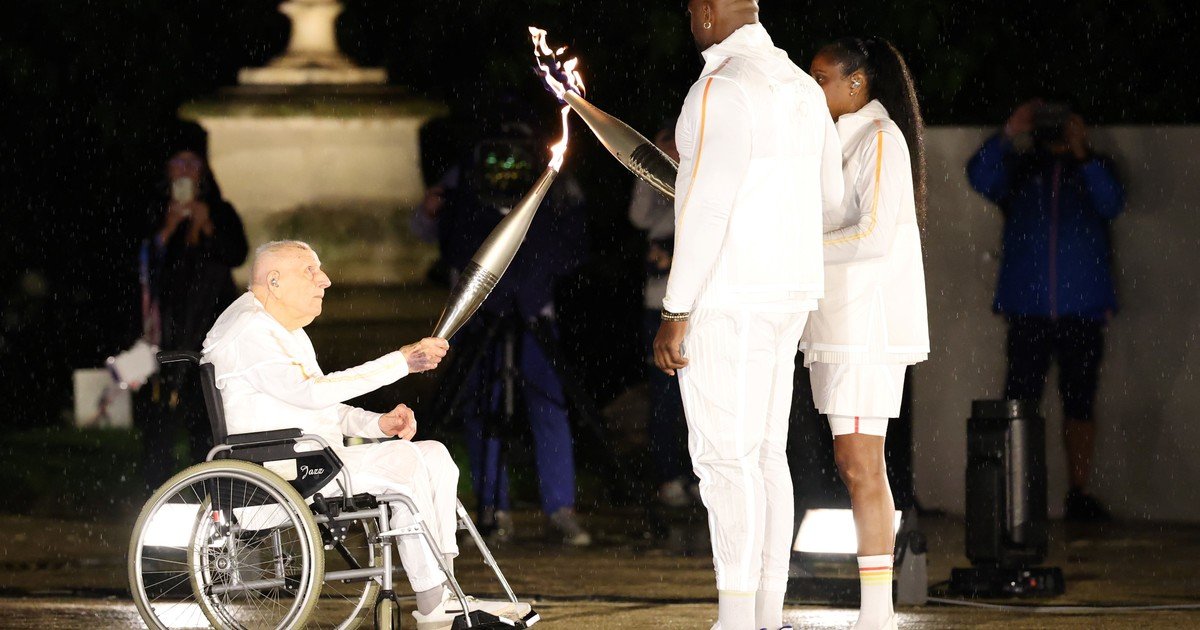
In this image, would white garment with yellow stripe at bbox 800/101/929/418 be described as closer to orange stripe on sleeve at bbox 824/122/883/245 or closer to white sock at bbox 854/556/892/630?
orange stripe on sleeve at bbox 824/122/883/245

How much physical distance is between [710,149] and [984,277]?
5.01m

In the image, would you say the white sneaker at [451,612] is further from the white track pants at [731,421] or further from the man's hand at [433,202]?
the man's hand at [433,202]

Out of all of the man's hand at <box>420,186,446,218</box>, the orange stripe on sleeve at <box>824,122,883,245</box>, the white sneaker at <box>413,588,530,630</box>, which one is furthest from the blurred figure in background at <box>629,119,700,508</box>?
the white sneaker at <box>413,588,530,630</box>

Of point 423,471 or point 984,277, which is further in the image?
point 984,277

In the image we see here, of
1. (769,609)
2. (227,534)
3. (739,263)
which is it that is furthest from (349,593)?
(739,263)

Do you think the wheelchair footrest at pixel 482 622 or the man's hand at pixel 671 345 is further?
the wheelchair footrest at pixel 482 622

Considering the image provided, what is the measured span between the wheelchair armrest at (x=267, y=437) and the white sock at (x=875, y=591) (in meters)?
1.87

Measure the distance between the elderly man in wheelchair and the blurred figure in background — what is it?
3326 millimetres

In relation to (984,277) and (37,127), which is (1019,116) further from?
(37,127)

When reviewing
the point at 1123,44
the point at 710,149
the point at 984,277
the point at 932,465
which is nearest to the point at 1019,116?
the point at 984,277

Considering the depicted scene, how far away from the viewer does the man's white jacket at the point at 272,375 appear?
6.62 metres

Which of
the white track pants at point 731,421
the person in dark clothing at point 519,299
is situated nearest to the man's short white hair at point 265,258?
the white track pants at point 731,421

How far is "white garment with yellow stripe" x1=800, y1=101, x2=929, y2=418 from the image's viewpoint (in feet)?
22.2

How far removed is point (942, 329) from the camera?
1093cm
